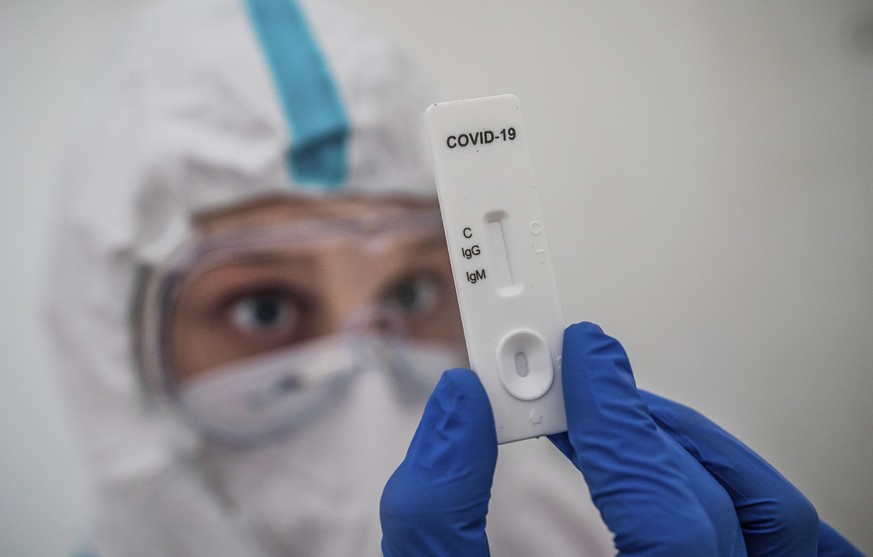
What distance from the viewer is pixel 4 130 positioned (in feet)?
2.34

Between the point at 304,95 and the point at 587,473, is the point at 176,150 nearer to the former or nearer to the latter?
the point at 304,95

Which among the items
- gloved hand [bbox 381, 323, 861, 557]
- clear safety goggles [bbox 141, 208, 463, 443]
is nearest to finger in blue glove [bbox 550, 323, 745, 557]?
gloved hand [bbox 381, 323, 861, 557]

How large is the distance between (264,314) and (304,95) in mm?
272

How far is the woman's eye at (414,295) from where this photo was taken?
0.83 meters

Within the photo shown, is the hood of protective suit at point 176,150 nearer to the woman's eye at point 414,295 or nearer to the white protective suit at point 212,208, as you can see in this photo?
the white protective suit at point 212,208

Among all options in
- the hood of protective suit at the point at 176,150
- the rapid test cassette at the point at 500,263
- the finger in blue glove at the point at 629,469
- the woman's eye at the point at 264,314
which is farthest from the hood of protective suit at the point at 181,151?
the finger in blue glove at the point at 629,469

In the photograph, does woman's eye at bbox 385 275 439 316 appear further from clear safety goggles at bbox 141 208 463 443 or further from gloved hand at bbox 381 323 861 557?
gloved hand at bbox 381 323 861 557

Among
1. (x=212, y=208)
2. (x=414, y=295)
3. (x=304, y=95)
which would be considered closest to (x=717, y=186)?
(x=414, y=295)

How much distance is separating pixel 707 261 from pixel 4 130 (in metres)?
0.93

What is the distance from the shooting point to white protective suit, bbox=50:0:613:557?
720 mm

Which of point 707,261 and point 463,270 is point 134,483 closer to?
point 463,270

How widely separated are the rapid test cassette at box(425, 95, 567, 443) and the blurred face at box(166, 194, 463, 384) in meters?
0.28

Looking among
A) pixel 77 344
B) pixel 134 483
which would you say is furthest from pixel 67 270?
pixel 134 483

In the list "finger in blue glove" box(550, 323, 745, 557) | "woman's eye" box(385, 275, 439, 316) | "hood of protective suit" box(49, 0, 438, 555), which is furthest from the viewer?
"woman's eye" box(385, 275, 439, 316)
